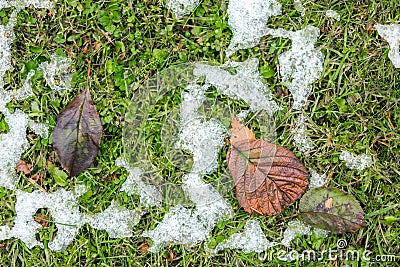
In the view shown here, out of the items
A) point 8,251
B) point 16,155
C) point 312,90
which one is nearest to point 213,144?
point 312,90

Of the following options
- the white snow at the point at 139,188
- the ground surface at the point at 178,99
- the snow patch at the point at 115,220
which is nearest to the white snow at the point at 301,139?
the ground surface at the point at 178,99

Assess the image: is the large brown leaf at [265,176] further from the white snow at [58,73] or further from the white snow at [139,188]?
the white snow at [58,73]

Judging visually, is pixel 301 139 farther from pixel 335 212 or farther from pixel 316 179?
pixel 335 212

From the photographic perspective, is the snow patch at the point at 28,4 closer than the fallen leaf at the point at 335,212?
No

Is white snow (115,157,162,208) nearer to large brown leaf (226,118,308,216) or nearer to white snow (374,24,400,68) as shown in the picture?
large brown leaf (226,118,308,216)

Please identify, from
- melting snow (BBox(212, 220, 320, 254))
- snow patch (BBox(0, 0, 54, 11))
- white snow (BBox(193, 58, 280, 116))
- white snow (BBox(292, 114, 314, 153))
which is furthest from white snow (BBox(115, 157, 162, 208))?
snow patch (BBox(0, 0, 54, 11))

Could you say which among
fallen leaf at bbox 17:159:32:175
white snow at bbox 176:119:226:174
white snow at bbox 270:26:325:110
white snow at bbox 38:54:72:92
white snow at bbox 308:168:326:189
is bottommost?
fallen leaf at bbox 17:159:32:175

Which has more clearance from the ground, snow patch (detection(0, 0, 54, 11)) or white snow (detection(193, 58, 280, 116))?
snow patch (detection(0, 0, 54, 11))
